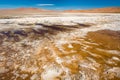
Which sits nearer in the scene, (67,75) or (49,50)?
(67,75)

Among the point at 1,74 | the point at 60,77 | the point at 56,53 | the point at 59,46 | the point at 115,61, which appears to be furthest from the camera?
the point at 59,46

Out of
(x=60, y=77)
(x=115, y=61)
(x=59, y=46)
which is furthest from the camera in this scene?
(x=59, y=46)

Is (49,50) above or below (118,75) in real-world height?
above

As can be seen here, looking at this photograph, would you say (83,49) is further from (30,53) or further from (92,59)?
(30,53)

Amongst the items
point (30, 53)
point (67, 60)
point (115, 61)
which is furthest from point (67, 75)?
point (30, 53)

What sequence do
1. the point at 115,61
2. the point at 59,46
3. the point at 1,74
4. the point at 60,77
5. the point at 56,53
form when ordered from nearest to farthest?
the point at 60,77, the point at 1,74, the point at 115,61, the point at 56,53, the point at 59,46

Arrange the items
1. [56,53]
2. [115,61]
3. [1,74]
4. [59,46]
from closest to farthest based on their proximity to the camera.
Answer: [1,74], [115,61], [56,53], [59,46]

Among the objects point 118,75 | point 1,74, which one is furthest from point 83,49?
point 1,74

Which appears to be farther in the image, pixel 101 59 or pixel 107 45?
pixel 107 45

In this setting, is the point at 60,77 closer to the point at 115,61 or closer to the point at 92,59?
the point at 92,59
